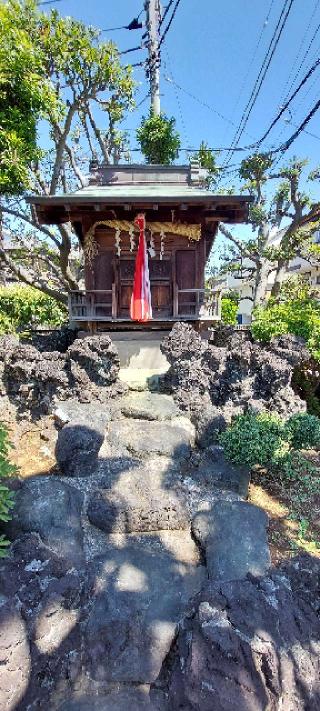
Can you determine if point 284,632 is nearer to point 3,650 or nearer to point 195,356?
point 3,650

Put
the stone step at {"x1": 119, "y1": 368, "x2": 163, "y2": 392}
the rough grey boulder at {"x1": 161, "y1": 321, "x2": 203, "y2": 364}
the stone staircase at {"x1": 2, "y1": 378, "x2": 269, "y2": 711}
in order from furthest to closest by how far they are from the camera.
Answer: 1. the stone step at {"x1": 119, "y1": 368, "x2": 163, "y2": 392}
2. the rough grey boulder at {"x1": 161, "y1": 321, "x2": 203, "y2": 364}
3. the stone staircase at {"x1": 2, "y1": 378, "x2": 269, "y2": 711}

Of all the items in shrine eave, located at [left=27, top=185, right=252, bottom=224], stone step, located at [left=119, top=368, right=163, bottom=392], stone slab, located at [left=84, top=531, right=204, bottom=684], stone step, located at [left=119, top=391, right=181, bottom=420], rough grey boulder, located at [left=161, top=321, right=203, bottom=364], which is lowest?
stone slab, located at [left=84, top=531, right=204, bottom=684]

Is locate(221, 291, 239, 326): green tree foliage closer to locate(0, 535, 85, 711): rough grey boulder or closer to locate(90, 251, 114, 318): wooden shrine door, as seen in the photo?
locate(90, 251, 114, 318): wooden shrine door

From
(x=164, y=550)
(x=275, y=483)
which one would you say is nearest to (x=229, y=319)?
(x=275, y=483)

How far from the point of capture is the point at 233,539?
4.11 metres

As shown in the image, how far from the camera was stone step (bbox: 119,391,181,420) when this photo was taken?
6973 millimetres

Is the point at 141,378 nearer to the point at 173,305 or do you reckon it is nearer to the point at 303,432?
the point at 173,305

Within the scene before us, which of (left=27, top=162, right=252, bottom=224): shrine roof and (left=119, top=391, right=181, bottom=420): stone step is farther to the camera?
(left=27, top=162, right=252, bottom=224): shrine roof

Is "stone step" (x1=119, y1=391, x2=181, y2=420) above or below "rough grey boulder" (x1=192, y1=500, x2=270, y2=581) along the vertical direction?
above

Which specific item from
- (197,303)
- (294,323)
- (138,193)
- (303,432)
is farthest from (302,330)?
(138,193)

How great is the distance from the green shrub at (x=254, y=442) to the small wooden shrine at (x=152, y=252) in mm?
5128

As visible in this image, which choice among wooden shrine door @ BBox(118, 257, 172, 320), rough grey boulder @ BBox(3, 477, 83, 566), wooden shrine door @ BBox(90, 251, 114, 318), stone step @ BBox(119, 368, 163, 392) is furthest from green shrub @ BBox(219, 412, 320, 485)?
wooden shrine door @ BBox(90, 251, 114, 318)

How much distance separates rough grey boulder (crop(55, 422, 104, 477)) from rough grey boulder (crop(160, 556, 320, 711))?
295cm

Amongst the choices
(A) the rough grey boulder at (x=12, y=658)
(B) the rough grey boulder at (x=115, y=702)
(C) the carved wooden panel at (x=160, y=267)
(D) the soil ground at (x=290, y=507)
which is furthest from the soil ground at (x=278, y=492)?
(C) the carved wooden panel at (x=160, y=267)
